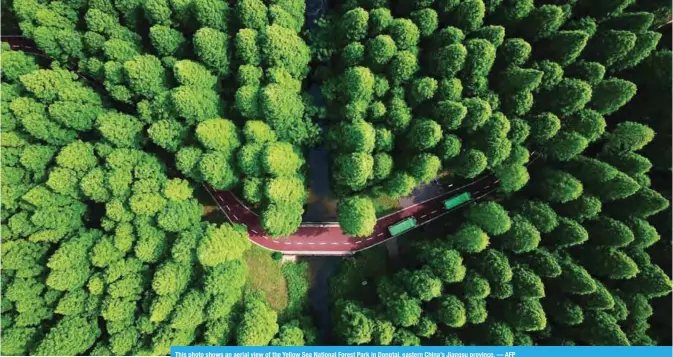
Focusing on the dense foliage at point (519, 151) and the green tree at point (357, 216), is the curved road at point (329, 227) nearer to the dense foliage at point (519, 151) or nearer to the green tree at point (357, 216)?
the dense foliage at point (519, 151)

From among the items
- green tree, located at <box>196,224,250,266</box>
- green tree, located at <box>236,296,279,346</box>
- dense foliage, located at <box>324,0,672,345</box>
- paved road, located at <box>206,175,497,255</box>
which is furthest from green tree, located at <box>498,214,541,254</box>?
green tree, located at <box>196,224,250,266</box>

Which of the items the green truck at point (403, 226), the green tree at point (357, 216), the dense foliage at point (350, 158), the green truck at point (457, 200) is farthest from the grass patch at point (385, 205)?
the green tree at point (357, 216)

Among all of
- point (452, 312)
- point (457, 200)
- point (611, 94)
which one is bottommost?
point (452, 312)

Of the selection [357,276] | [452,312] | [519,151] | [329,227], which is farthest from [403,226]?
[519,151]

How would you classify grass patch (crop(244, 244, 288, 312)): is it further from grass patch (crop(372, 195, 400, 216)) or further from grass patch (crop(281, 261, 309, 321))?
grass patch (crop(372, 195, 400, 216))

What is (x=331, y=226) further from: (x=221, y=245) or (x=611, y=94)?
(x=611, y=94)

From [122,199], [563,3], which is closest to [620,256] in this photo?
[563,3]

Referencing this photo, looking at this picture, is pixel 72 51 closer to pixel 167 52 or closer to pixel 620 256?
pixel 167 52
